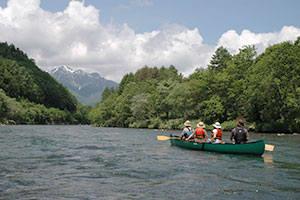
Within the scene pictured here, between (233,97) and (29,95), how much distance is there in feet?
343

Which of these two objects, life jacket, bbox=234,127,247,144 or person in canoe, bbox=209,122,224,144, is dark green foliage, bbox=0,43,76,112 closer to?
person in canoe, bbox=209,122,224,144

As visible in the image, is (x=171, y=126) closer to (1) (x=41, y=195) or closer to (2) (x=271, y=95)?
(2) (x=271, y=95)

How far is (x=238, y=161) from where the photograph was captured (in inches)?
573

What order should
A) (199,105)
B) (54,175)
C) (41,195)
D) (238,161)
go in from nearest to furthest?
(41,195)
(54,175)
(238,161)
(199,105)

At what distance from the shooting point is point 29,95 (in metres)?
134

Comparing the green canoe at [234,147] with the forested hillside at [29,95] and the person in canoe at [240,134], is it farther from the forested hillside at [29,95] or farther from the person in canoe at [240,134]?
the forested hillside at [29,95]

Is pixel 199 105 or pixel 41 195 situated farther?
pixel 199 105

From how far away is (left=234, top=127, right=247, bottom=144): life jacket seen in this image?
1659cm

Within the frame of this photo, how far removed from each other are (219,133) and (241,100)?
1475 inches

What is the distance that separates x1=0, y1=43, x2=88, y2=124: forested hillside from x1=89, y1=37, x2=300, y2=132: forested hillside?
2736cm

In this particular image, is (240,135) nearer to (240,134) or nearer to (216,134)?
(240,134)

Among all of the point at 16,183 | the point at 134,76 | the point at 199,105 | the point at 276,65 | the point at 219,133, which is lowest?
the point at 16,183

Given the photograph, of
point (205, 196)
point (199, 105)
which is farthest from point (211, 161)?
point (199, 105)

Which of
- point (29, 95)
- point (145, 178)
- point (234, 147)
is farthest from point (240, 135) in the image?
point (29, 95)
